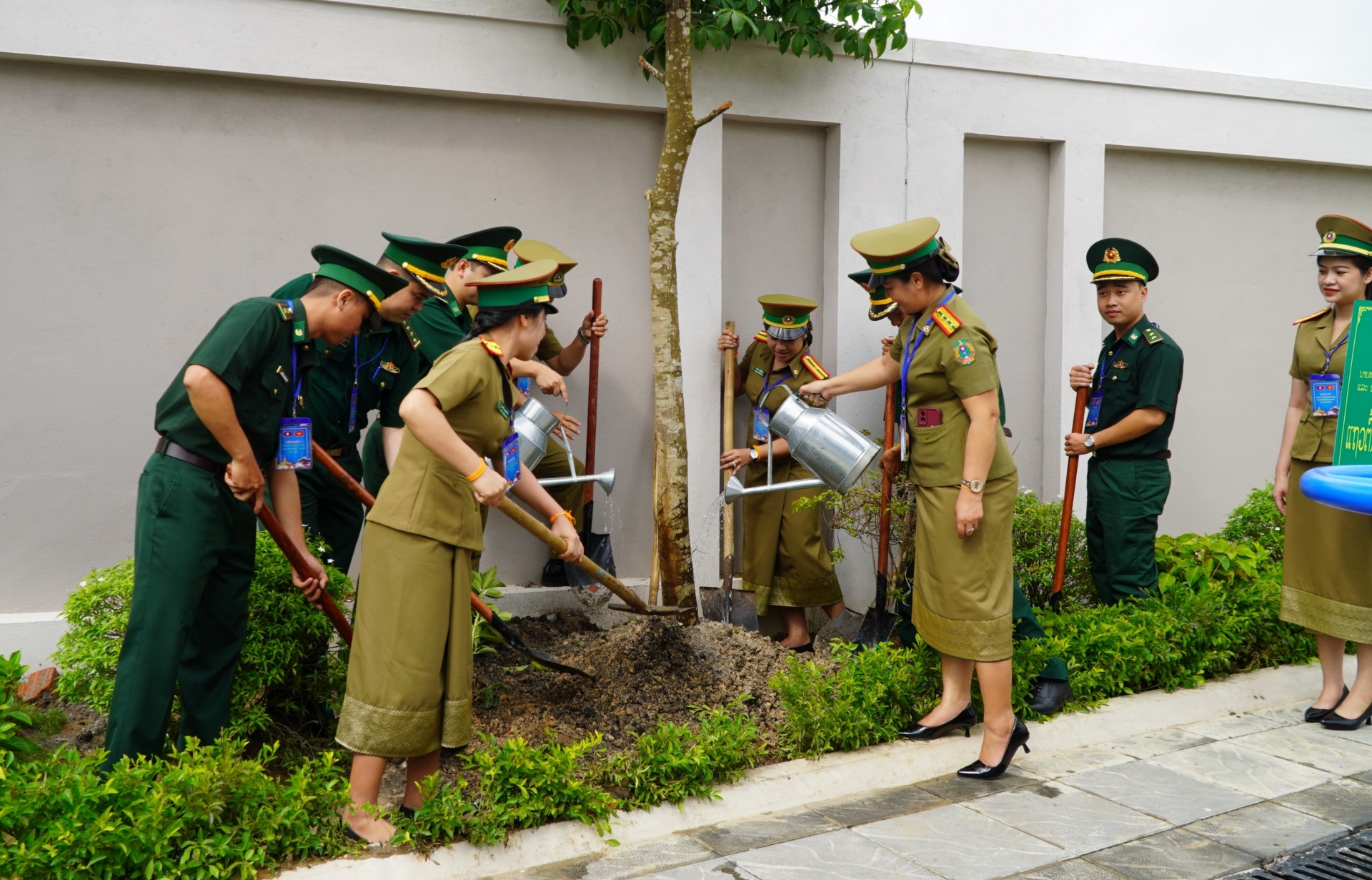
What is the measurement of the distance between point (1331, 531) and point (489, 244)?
14.0 feet

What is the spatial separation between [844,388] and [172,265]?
137 inches

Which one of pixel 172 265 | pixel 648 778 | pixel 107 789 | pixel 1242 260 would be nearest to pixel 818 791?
pixel 648 778

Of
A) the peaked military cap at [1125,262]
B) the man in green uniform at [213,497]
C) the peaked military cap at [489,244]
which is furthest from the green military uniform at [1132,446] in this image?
the man in green uniform at [213,497]

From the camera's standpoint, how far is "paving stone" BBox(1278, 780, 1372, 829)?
3840 millimetres

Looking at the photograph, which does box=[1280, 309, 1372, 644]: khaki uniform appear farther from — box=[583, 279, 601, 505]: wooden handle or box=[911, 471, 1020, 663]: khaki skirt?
box=[583, 279, 601, 505]: wooden handle

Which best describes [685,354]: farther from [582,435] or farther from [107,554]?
[107,554]

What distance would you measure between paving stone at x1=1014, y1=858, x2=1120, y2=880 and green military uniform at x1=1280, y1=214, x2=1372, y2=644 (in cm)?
228

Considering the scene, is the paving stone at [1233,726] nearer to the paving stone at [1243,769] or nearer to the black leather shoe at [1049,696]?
the paving stone at [1243,769]

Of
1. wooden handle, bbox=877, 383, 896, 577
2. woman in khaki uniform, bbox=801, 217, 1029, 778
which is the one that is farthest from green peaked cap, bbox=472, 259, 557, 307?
wooden handle, bbox=877, 383, 896, 577

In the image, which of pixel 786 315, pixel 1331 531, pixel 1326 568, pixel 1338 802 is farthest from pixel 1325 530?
pixel 786 315

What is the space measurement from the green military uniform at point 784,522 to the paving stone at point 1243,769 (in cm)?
206

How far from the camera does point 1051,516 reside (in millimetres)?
6031

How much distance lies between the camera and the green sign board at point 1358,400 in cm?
398

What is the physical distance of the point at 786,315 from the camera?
5.86m
